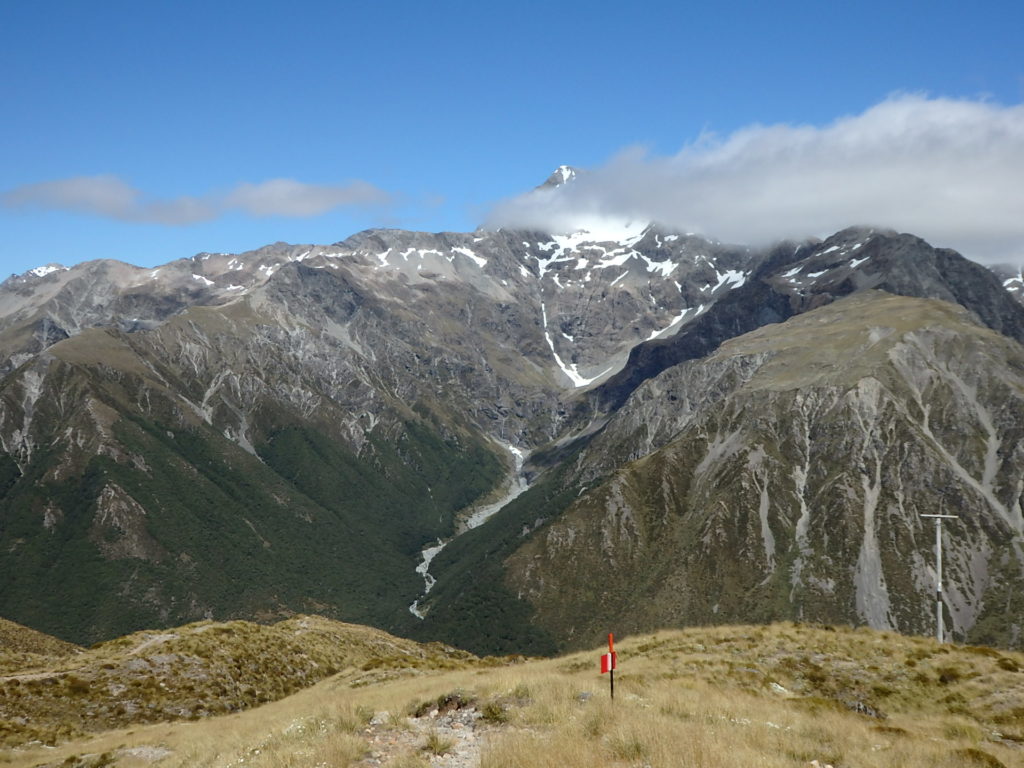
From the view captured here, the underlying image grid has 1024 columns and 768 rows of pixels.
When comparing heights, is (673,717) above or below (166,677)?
above

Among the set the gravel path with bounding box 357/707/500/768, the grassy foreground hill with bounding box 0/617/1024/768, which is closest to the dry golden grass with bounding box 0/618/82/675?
the grassy foreground hill with bounding box 0/617/1024/768

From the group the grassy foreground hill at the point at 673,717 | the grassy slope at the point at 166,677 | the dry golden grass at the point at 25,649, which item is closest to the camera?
the grassy foreground hill at the point at 673,717

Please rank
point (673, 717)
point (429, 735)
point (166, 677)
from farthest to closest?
point (166, 677)
point (673, 717)
point (429, 735)

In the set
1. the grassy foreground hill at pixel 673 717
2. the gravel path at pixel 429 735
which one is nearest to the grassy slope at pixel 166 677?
the grassy foreground hill at pixel 673 717

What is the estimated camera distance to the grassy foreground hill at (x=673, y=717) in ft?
63.6

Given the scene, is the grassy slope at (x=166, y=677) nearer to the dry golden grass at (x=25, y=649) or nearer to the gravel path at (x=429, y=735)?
the dry golden grass at (x=25, y=649)

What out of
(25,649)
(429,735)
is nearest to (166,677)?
(25,649)

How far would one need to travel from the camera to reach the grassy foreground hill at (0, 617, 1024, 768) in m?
19.4

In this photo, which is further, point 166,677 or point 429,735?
point 166,677

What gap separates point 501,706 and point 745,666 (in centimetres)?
1517

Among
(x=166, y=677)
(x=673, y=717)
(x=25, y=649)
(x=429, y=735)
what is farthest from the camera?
(x=25, y=649)

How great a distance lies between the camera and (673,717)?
22.5m

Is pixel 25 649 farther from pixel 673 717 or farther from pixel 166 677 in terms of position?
pixel 673 717

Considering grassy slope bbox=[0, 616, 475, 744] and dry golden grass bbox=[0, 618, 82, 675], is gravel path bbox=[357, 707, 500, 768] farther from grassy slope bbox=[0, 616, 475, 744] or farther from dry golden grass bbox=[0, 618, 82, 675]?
dry golden grass bbox=[0, 618, 82, 675]
